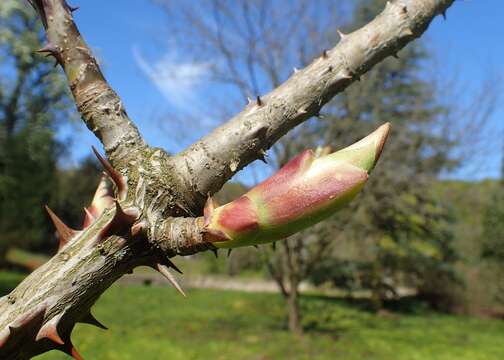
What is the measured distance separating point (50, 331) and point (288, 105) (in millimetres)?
468

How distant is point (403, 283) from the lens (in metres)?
20.6

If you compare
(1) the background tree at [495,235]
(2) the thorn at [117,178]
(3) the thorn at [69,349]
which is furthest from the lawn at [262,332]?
(2) the thorn at [117,178]

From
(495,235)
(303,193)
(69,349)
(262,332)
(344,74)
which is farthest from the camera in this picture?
(495,235)

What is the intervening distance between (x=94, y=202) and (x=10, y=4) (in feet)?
37.4

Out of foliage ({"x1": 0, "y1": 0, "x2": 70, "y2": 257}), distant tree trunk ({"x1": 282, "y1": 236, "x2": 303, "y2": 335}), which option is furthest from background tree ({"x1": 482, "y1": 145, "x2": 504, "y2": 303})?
foliage ({"x1": 0, "y1": 0, "x2": 70, "y2": 257})

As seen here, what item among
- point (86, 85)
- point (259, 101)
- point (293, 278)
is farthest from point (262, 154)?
point (293, 278)

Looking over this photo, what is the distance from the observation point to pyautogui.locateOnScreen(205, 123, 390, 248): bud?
0.58 meters

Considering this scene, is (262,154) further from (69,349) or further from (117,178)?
(69,349)

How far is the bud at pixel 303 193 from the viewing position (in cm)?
58

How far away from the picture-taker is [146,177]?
2.39ft

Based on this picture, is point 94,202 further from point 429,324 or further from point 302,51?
point 429,324

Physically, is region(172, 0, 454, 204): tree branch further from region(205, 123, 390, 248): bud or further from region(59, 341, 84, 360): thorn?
region(59, 341, 84, 360): thorn

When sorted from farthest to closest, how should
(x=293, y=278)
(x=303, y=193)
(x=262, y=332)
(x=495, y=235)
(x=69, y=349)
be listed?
(x=495, y=235), (x=293, y=278), (x=262, y=332), (x=69, y=349), (x=303, y=193)

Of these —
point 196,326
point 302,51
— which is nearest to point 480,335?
point 196,326
